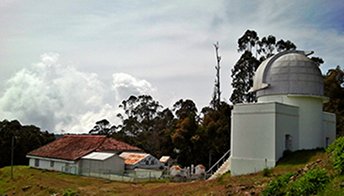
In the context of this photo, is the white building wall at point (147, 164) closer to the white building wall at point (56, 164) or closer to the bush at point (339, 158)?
the white building wall at point (56, 164)

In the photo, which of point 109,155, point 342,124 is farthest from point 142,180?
point 342,124

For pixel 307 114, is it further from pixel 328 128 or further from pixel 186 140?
pixel 186 140

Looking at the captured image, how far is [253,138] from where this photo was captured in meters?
25.9

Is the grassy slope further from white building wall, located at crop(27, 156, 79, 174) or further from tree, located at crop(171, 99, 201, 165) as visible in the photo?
tree, located at crop(171, 99, 201, 165)

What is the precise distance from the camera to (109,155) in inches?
1553

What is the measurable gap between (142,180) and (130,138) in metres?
32.2

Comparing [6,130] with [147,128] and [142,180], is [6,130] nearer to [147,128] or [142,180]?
[147,128]

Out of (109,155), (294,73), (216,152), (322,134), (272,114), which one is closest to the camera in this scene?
(272,114)

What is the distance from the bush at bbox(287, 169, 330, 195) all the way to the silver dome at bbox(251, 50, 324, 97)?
16.0 meters

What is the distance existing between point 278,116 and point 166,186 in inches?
305

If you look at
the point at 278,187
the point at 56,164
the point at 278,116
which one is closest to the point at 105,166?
the point at 56,164

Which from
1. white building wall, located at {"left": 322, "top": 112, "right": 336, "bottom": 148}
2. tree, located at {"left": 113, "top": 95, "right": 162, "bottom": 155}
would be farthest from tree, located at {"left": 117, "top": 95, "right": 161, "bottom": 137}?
white building wall, located at {"left": 322, "top": 112, "right": 336, "bottom": 148}

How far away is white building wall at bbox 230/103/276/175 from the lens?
82.9 feet

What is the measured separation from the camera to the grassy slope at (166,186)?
1809 cm
